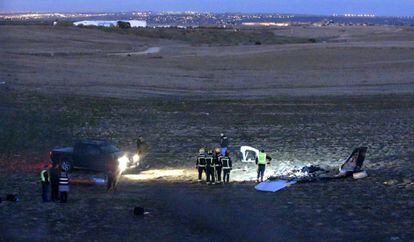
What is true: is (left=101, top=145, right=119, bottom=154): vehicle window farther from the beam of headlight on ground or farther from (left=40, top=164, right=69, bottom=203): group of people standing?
(left=40, top=164, right=69, bottom=203): group of people standing

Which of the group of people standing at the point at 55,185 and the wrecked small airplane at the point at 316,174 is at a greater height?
the group of people standing at the point at 55,185

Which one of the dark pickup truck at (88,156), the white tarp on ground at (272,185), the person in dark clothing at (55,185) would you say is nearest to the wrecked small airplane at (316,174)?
the white tarp on ground at (272,185)

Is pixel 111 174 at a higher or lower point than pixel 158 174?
A: higher

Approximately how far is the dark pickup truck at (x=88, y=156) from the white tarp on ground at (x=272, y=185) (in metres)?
4.62

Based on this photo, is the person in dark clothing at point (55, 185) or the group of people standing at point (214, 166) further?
the group of people standing at point (214, 166)

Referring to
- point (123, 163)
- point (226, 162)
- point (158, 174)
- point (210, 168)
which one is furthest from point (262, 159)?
point (123, 163)

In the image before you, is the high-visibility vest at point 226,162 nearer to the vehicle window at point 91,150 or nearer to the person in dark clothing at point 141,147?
the vehicle window at point 91,150

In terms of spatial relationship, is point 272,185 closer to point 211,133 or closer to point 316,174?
point 316,174

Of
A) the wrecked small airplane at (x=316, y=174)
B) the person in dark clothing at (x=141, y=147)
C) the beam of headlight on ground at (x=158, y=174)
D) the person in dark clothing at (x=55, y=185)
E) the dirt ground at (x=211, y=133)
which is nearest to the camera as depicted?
the dirt ground at (x=211, y=133)

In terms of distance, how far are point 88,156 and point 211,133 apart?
1042cm

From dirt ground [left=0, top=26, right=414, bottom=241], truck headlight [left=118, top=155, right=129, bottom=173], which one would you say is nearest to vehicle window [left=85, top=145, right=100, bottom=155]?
truck headlight [left=118, top=155, right=129, bottom=173]

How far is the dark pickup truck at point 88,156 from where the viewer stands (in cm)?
2105

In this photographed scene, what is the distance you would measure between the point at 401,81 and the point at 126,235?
42.8 meters

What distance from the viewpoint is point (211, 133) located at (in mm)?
30812
